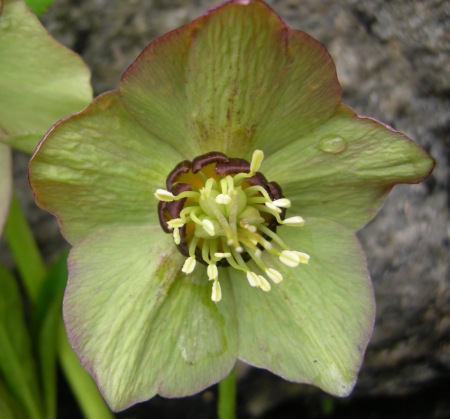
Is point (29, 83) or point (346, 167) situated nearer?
point (346, 167)

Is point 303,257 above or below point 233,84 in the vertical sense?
below

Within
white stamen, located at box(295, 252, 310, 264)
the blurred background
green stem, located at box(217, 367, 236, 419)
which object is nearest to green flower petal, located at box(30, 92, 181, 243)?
white stamen, located at box(295, 252, 310, 264)

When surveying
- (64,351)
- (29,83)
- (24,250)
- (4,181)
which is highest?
(29,83)

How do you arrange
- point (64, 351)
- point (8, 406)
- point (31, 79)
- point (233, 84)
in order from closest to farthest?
1. point (233, 84)
2. point (31, 79)
3. point (8, 406)
4. point (64, 351)

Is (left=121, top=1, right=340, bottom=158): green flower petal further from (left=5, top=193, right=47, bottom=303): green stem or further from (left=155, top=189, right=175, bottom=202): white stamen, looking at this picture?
(left=5, top=193, right=47, bottom=303): green stem

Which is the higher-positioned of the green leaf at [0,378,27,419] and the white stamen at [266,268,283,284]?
the white stamen at [266,268,283,284]

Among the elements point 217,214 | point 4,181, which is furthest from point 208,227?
point 4,181

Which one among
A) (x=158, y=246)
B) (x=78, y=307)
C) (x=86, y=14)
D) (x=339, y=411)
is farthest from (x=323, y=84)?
(x=339, y=411)

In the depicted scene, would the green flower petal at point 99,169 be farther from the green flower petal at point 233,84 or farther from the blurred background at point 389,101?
the blurred background at point 389,101

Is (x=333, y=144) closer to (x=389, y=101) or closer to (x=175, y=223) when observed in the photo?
(x=175, y=223)
